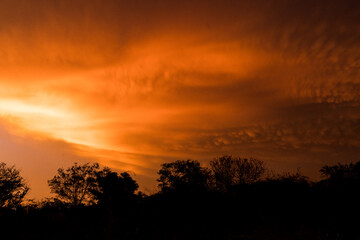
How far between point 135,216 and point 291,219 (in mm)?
7834

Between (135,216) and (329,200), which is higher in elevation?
(329,200)

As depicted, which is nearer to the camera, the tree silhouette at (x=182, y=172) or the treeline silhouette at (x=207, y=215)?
the treeline silhouette at (x=207, y=215)

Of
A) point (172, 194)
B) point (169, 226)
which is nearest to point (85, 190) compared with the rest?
point (172, 194)

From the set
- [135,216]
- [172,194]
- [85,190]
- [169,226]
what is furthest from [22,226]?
[85,190]

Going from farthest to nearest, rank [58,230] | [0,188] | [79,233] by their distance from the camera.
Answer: [0,188]
[58,230]
[79,233]

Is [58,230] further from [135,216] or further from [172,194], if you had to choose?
[172,194]

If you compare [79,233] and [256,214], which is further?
[256,214]

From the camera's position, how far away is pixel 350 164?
1563 inches

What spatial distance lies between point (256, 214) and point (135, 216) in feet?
21.6

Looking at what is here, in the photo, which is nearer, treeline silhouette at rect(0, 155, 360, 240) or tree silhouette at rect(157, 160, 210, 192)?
treeline silhouette at rect(0, 155, 360, 240)

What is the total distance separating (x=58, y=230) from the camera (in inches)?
421

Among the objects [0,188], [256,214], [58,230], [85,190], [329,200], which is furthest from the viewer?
[85,190]

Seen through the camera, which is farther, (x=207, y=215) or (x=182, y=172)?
(x=182, y=172)

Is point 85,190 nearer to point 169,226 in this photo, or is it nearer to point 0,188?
point 0,188
